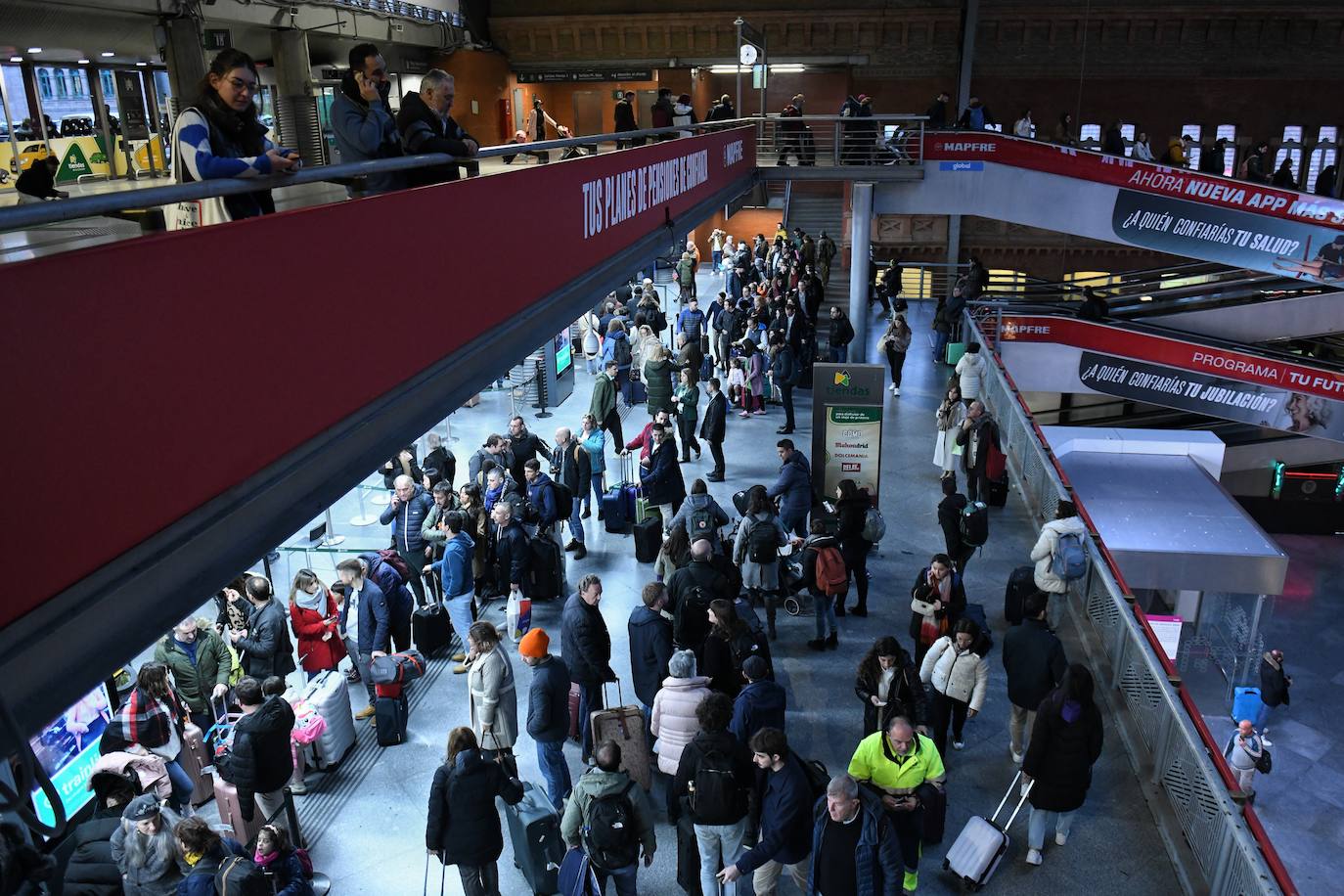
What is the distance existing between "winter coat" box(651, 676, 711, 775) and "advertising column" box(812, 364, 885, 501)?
5683mm

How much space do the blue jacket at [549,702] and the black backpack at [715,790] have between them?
132 centimetres

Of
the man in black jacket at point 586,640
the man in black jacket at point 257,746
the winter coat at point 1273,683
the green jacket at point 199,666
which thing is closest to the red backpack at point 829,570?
the man in black jacket at point 586,640

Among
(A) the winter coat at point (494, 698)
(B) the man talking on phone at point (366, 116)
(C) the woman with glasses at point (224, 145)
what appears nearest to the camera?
(C) the woman with glasses at point (224, 145)

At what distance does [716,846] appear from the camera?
612 cm

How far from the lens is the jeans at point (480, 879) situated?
6230mm

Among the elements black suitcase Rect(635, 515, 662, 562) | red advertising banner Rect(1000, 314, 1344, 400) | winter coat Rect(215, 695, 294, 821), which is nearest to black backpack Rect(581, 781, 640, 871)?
winter coat Rect(215, 695, 294, 821)

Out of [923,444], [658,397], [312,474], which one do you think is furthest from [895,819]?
[923,444]

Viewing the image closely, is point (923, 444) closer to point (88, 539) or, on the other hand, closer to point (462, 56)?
point (88, 539)

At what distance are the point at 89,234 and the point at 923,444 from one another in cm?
1371

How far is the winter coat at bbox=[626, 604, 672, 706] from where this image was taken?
7.48m

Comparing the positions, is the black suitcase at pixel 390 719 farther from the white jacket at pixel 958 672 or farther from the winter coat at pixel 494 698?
the white jacket at pixel 958 672

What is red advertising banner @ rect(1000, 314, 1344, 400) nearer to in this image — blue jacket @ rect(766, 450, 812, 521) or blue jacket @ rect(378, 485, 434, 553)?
blue jacket @ rect(766, 450, 812, 521)

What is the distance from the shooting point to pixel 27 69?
33.2 feet

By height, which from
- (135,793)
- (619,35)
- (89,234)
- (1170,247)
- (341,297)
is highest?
(619,35)
